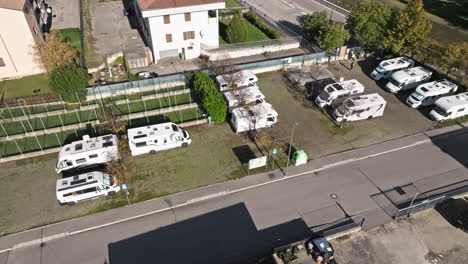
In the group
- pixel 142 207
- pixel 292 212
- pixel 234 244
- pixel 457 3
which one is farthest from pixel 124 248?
pixel 457 3

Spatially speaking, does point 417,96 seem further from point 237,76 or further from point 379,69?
point 237,76

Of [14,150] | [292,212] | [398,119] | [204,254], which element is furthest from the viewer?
[398,119]

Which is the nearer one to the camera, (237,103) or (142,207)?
(142,207)

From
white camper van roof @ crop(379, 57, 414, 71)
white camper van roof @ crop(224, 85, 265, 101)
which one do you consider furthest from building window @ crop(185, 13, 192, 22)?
white camper van roof @ crop(379, 57, 414, 71)

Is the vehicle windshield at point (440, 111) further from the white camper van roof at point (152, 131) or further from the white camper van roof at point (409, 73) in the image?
the white camper van roof at point (152, 131)

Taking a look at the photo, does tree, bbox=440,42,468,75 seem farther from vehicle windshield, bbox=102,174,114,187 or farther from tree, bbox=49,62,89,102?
tree, bbox=49,62,89,102

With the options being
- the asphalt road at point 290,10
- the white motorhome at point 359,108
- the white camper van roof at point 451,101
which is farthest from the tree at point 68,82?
the white camper van roof at point 451,101

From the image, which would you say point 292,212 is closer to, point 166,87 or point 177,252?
point 177,252
